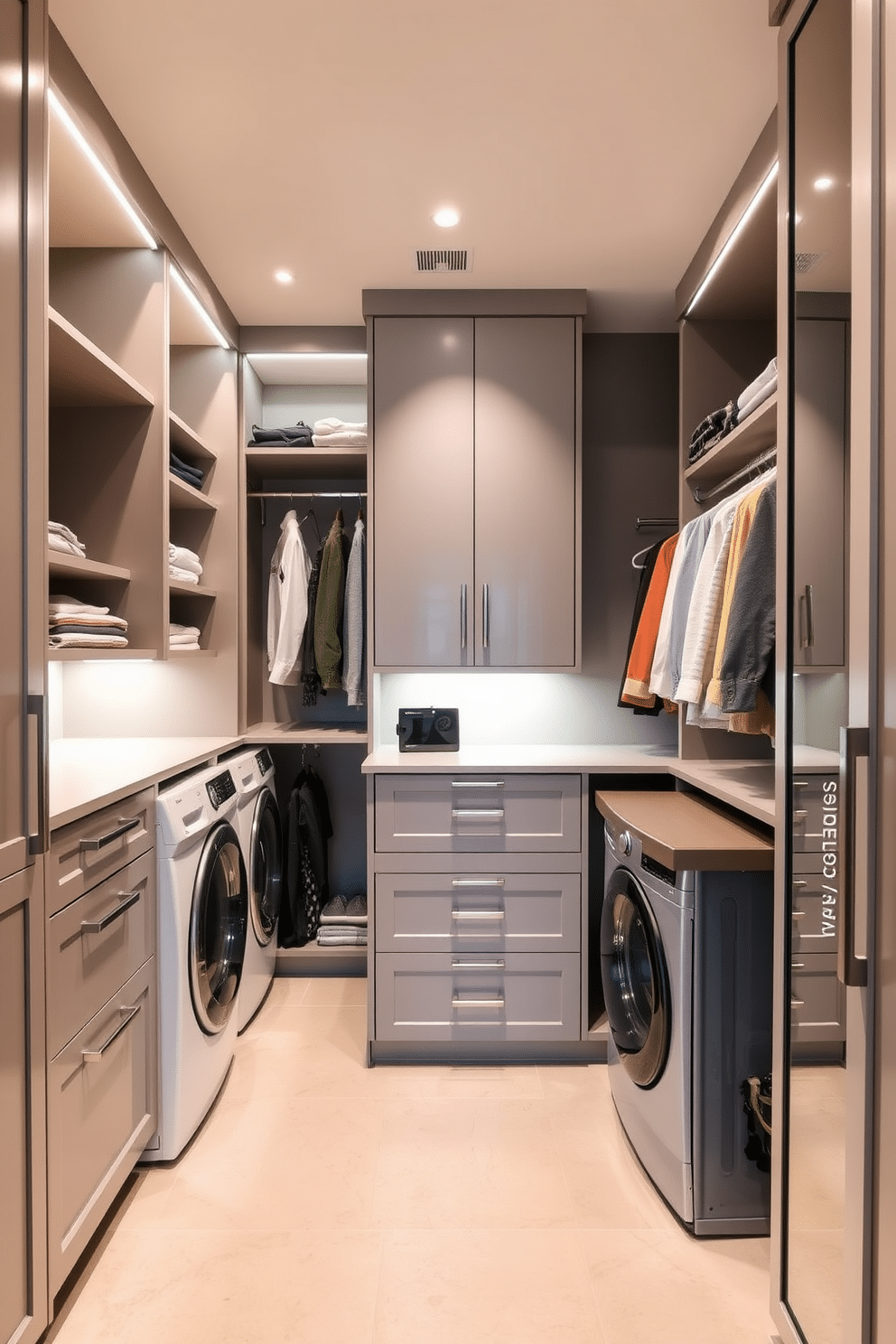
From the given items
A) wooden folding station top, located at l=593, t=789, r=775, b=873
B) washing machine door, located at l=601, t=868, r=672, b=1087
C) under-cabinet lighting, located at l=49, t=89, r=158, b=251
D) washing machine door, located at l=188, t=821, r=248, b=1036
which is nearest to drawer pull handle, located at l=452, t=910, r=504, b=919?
washing machine door, located at l=601, t=868, r=672, b=1087

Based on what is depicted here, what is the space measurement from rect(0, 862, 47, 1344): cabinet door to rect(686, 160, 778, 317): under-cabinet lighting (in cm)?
229

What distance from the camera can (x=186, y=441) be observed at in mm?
2816

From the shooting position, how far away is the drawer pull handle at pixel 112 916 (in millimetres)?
1613

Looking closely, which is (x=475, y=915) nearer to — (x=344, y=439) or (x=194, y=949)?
(x=194, y=949)

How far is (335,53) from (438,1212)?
2.66 m

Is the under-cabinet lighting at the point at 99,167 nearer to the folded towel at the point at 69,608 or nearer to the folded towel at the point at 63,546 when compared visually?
the folded towel at the point at 63,546

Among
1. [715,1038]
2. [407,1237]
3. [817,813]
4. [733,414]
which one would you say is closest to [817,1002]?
[817,813]

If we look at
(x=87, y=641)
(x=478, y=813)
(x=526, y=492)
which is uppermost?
(x=526, y=492)

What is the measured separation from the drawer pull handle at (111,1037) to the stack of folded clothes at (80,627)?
0.91 meters

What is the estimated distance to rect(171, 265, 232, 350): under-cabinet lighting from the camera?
7.91ft

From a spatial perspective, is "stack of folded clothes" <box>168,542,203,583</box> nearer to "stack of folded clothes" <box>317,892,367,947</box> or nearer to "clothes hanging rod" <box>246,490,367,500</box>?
"clothes hanging rod" <box>246,490,367,500</box>

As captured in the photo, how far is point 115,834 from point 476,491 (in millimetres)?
1733

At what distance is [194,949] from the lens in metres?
2.10

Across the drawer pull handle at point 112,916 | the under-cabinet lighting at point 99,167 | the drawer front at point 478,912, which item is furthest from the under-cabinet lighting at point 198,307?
the drawer front at point 478,912
